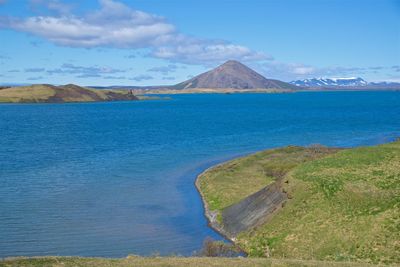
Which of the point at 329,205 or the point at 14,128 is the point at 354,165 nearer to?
the point at 329,205

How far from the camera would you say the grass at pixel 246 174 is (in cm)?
5894

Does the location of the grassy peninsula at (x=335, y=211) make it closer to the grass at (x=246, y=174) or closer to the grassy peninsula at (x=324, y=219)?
the grassy peninsula at (x=324, y=219)

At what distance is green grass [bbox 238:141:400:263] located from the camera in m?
36.7

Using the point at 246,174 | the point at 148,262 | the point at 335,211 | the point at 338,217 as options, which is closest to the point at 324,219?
the point at 338,217

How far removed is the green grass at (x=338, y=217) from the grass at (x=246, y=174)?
970cm

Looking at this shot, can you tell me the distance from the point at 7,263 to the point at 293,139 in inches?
4109

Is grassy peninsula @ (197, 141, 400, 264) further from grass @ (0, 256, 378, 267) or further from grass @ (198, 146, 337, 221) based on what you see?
grass @ (0, 256, 378, 267)

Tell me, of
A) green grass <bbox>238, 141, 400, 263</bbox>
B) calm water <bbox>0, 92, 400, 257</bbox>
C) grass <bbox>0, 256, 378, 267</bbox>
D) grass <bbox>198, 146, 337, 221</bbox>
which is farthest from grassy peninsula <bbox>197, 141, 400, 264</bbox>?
grass <bbox>0, 256, 378, 267</bbox>

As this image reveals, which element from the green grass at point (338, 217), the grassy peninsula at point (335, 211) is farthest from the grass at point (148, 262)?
the green grass at point (338, 217)

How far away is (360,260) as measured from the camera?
33719mm

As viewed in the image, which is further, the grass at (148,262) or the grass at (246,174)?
the grass at (246,174)

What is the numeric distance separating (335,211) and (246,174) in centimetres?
2791

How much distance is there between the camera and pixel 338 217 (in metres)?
41.7

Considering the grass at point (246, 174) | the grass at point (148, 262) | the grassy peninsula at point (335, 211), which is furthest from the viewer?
the grass at point (246, 174)
